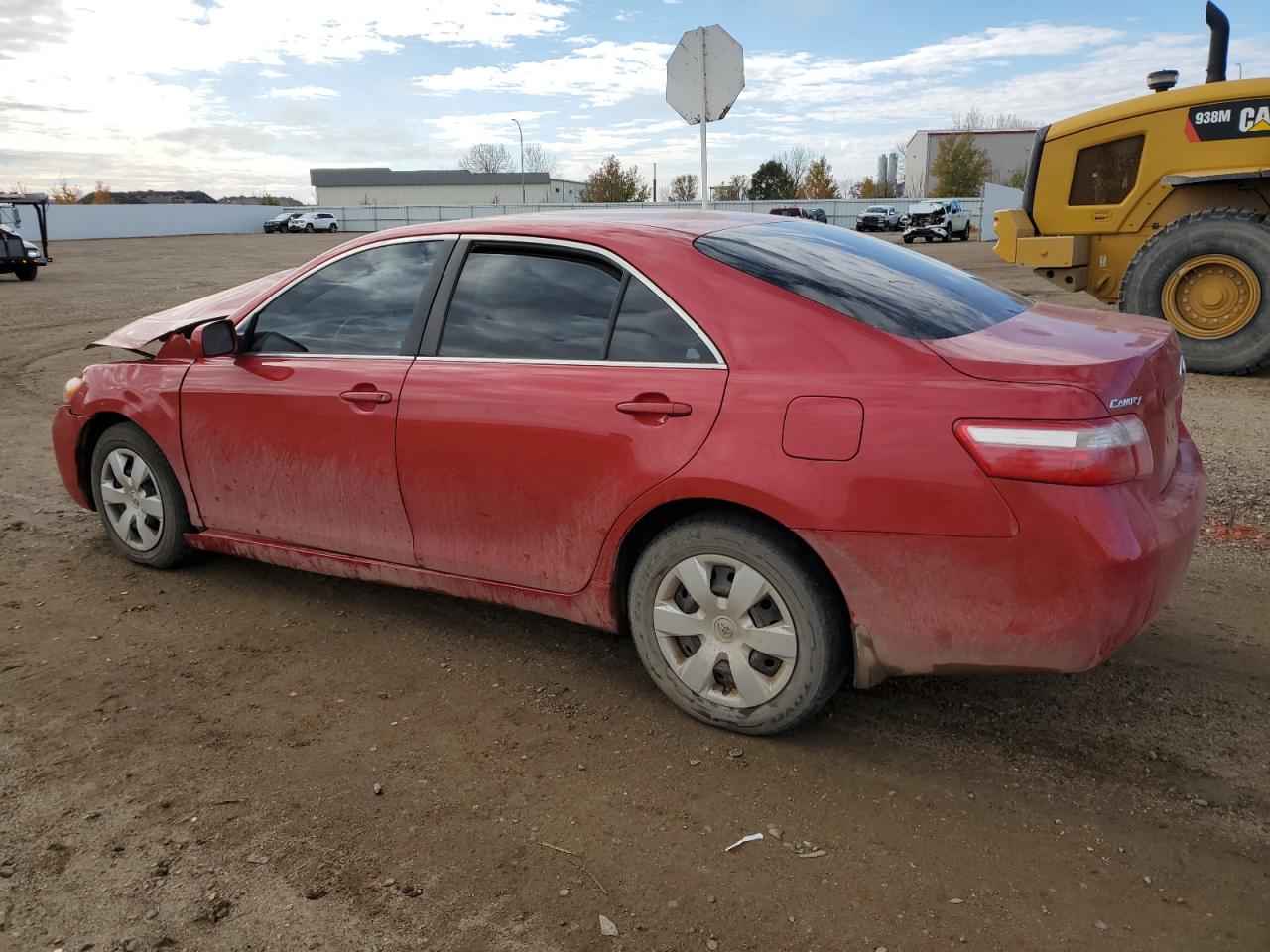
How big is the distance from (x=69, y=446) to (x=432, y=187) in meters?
102

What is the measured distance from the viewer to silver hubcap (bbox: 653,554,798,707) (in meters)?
2.95

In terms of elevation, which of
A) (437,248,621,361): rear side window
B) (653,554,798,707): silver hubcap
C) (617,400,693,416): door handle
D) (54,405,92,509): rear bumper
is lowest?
(653,554,798,707): silver hubcap

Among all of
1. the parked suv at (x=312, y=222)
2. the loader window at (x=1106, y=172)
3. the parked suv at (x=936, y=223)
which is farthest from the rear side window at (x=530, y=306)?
the parked suv at (x=312, y=222)

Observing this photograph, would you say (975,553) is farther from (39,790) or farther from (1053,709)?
(39,790)

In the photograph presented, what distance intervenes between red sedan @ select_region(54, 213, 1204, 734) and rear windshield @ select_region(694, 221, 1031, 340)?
0.02 metres

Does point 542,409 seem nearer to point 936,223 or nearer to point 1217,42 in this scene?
point 1217,42

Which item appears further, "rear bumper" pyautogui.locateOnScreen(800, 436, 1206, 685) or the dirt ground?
"rear bumper" pyautogui.locateOnScreen(800, 436, 1206, 685)

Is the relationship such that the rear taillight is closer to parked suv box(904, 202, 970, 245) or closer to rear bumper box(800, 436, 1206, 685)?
rear bumper box(800, 436, 1206, 685)

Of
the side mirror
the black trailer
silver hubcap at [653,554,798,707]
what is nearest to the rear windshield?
silver hubcap at [653,554,798,707]

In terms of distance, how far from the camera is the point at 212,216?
202 ft

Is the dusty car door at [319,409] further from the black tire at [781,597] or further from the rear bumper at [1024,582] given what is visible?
the rear bumper at [1024,582]

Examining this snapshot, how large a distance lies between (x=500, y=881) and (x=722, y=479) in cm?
122

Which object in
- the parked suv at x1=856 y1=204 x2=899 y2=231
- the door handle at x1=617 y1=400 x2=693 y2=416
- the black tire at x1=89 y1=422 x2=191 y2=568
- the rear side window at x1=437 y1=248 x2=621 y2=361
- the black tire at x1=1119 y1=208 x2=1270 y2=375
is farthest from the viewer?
the parked suv at x1=856 y1=204 x2=899 y2=231

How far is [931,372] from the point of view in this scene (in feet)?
8.82
